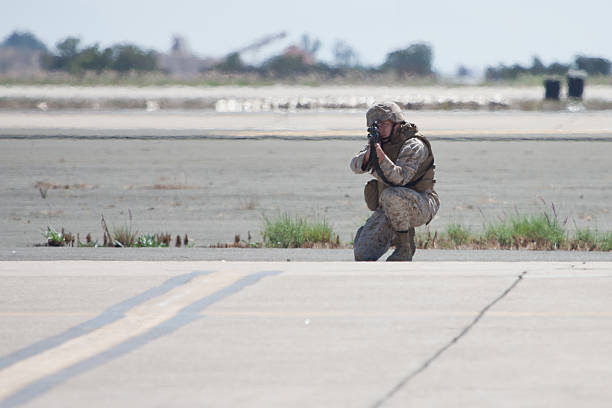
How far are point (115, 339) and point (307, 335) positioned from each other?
1070 millimetres

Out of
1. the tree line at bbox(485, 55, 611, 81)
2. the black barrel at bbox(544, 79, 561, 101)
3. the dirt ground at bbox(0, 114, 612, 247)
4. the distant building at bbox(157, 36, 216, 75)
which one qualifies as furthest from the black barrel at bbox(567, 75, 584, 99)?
the distant building at bbox(157, 36, 216, 75)

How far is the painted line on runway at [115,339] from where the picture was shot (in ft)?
18.3

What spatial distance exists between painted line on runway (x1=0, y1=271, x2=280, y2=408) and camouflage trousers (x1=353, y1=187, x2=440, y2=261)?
4.26 ft

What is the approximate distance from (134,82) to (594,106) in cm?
3064

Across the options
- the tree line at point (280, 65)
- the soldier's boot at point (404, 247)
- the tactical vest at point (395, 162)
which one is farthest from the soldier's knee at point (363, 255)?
the tree line at point (280, 65)

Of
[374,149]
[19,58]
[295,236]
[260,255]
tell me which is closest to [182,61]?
[19,58]

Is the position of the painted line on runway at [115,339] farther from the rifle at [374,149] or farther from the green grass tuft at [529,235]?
the green grass tuft at [529,235]

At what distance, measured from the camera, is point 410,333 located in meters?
6.54

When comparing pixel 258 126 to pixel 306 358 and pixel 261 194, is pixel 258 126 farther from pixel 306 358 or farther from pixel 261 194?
pixel 306 358

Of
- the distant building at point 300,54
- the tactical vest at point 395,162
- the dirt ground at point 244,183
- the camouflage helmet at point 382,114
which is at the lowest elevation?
the dirt ground at point 244,183

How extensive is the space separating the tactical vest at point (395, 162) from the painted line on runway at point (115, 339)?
148cm

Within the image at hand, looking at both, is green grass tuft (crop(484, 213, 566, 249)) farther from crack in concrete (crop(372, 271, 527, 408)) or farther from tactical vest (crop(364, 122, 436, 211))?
crack in concrete (crop(372, 271, 527, 408))

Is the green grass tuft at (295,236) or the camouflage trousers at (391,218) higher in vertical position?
the camouflage trousers at (391,218)

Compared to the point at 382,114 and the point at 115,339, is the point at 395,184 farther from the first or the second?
the point at 115,339
